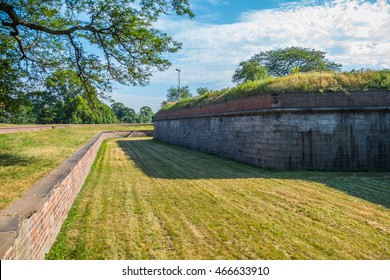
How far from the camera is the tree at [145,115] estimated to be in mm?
110188

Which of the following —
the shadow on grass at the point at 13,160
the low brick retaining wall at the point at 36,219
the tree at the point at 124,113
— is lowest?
the low brick retaining wall at the point at 36,219

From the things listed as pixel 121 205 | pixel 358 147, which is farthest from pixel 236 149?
pixel 121 205

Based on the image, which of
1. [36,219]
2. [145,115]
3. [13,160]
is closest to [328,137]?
[36,219]

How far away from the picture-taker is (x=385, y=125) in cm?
994

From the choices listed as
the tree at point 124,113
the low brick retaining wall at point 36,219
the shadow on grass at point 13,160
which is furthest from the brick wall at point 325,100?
the tree at point 124,113

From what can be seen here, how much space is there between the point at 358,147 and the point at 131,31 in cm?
853

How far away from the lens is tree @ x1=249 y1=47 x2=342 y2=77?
161 ft

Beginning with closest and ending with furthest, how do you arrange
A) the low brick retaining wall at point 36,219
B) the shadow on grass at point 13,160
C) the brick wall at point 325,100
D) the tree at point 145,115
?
the low brick retaining wall at point 36,219 → the shadow on grass at point 13,160 → the brick wall at point 325,100 → the tree at point 145,115

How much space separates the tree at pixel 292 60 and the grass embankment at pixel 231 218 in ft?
141

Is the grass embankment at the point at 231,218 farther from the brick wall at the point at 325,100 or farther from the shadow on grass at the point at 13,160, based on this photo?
the brick wall at the point at 325,100

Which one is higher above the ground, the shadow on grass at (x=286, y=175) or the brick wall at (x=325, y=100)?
the brick wall at (x=325, y=100)

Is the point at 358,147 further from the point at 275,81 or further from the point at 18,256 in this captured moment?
the point at 18,256

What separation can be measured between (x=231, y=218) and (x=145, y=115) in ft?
377

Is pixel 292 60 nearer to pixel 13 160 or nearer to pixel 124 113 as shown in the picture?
pixel 13 160
